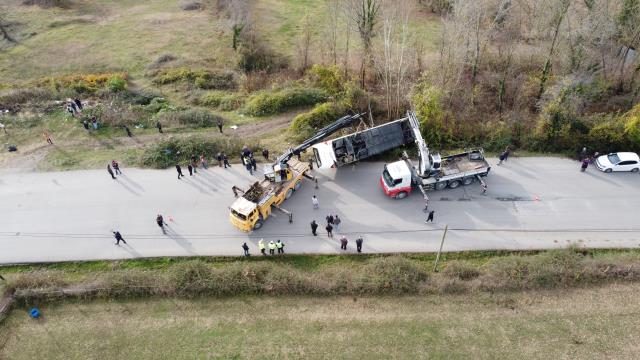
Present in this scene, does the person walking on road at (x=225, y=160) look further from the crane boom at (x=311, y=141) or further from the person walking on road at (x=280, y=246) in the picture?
the person walking on road at (x=280, y=246)

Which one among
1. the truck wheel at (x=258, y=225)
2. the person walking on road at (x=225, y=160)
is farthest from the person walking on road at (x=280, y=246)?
the person walking on road at (x=225, y=160)

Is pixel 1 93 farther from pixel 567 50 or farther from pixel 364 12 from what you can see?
pixel 567 50

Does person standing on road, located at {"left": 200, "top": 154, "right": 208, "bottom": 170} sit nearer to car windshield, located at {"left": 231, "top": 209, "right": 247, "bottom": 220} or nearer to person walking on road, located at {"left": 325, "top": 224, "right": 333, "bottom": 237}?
car windshield, located at {"left": 231, "top": 209, "right": 247, "bottom": 220}

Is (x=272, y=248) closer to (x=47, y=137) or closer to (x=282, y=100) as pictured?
(x=282, y=100)

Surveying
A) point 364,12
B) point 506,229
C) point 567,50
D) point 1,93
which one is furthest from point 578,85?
→ point 1,93

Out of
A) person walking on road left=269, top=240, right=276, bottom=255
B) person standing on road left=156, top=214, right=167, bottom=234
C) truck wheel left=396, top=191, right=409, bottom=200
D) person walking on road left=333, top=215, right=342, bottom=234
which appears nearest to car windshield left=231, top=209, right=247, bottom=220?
person walking on road left=269, top=240, right=276, bottom=255

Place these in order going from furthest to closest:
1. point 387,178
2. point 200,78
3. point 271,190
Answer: point 200,78
point 387,178
point 271,190

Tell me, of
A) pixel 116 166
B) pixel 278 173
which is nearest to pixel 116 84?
pixel 116 166
